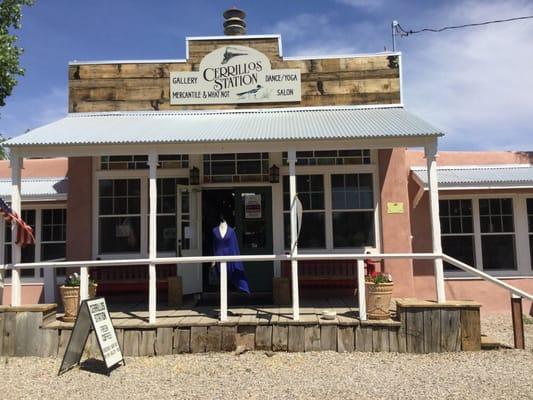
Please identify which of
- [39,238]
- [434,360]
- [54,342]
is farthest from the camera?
[39,238]

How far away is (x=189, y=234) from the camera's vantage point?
29.6ft

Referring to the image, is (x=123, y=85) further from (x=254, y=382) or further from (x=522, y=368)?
(x=522, y=368)

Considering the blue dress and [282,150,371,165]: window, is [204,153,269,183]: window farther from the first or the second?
the blue dress

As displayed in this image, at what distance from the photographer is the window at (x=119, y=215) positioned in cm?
917

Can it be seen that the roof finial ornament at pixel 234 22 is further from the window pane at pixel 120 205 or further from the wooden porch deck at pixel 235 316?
the wooden porch deck at pixel 235 316

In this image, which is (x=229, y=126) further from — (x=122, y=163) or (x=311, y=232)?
(x=311, y=232)

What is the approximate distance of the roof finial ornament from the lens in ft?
32.3

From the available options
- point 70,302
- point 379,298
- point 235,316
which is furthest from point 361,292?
point 70,302

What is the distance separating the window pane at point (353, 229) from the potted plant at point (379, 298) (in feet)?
7.35

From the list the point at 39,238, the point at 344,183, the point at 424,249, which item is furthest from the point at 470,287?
the point at 39,238

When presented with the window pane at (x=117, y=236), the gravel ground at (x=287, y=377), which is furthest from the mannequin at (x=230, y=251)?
the window pane at (x=117, y=236)

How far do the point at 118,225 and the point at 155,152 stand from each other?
2613 mm

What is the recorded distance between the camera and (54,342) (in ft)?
22.2

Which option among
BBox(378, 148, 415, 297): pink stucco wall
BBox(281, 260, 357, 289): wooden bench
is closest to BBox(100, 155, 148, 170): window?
BBox(281, 260, 357, 289): wooden bench
